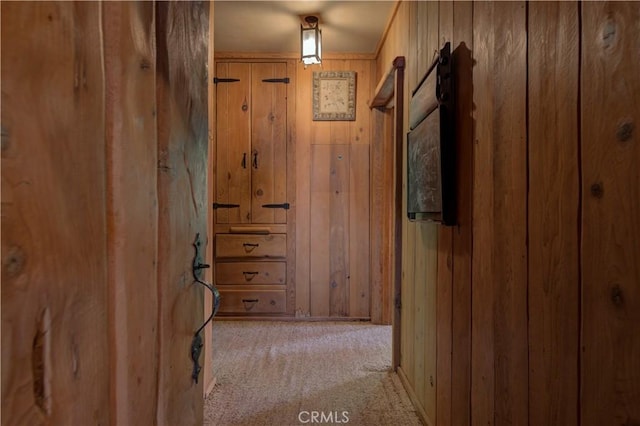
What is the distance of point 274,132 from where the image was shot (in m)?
3.53

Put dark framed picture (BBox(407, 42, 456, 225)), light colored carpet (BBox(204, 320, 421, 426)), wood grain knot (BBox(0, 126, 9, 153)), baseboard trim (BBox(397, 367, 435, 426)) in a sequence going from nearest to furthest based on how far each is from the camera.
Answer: wood grain knot (BBox(0, 126, 9, 153))
dark framed picture (BBox(407, 42, 456, 225))
baseboard trim (BBox(397, 367, 435, 426))
light colored carpet (BBox(204, 320, 421, 426))

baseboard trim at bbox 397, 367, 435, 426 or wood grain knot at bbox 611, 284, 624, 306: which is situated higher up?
wood grain knot at bbox 611, 284, 624, 306

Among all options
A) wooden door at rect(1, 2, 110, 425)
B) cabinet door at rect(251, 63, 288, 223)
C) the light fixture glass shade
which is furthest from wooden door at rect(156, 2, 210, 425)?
cabinet door at rect(251, 63, 288, 223)

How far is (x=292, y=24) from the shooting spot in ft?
9.59

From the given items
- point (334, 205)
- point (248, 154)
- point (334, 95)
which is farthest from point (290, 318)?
point (334, 95)

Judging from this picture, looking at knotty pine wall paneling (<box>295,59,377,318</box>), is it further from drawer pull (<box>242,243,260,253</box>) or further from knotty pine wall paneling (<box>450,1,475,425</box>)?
knotty pine wall paneling (<box>450,1,475,425</box>)

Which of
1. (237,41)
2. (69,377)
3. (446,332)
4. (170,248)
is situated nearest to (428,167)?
(446,332)

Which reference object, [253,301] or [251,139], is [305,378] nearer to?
[253,301]

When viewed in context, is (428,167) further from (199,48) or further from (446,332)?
(199,48)

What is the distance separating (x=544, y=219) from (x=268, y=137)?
296 centimetres

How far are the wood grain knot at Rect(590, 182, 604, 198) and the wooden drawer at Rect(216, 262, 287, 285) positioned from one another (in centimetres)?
302

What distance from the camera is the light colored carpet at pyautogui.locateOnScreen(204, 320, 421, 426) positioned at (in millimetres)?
1899

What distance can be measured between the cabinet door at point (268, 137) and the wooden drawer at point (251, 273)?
448mm

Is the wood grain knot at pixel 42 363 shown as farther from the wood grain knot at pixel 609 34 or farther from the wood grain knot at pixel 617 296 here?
the wood grain knot at pixel 609 34
